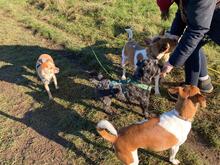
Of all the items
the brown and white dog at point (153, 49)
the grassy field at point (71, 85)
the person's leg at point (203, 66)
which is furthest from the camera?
the brown and white dog at point (153, 49)

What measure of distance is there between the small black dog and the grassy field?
32 centimetres

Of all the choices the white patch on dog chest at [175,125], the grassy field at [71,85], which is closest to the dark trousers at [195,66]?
the grassy field at [71,85]

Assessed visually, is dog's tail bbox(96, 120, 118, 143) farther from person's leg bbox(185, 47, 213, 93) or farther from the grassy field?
person's leg bbox(185, 47, 213, 93)

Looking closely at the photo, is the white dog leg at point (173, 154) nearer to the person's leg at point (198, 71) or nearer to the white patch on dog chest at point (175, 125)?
the white patch on dog chest at point (175, 125)

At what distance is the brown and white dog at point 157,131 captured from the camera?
391 cm

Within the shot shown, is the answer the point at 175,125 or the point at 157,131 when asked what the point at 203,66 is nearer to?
the point at 175,125

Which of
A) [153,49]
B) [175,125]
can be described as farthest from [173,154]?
[153,49]

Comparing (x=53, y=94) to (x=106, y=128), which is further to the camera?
(x=53, y=94)

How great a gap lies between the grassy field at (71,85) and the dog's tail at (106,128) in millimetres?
811

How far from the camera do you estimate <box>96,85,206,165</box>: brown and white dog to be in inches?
154

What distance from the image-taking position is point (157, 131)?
3.95 meters

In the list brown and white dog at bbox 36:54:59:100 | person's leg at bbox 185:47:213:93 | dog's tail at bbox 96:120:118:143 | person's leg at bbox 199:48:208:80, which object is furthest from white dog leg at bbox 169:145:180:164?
brown and white dog at bbox 36:54:59:100

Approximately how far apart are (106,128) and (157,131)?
623 mm

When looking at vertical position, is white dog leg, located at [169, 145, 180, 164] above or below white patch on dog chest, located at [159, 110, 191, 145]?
below
